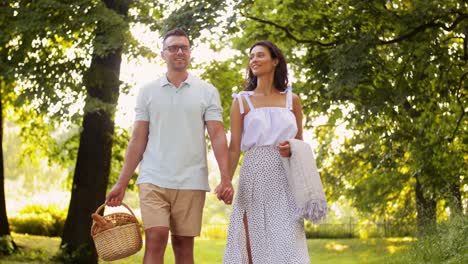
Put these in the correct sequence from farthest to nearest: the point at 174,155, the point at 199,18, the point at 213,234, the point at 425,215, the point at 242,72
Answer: the point at 213,234 < the point at 242,72 < the point at 425,215 < the point at 199,18 < the point at 174,155

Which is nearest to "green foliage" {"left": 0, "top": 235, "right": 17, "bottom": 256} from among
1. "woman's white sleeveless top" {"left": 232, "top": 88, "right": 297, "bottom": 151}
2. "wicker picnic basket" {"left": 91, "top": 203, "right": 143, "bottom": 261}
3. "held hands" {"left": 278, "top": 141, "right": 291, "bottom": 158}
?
"wicker picnic basket" {"left": 91, "top": 203, "right": 143, "bottom": 261}

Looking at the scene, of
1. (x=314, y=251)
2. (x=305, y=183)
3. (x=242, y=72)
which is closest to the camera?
(x=305, y=183)

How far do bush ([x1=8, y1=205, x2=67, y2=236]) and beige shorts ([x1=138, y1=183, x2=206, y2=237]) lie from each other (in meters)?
17.8

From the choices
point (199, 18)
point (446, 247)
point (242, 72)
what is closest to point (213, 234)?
point (242, 72)

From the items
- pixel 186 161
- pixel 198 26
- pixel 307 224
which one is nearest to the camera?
pixel 186 161

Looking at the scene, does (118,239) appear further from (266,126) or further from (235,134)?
(266,126)

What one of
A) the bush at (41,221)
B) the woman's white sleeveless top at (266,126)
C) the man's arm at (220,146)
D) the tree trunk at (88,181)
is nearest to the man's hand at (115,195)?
the man's arm at (220,146)

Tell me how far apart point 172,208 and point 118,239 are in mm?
489

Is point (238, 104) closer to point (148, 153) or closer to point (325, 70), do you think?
point (148, 153)

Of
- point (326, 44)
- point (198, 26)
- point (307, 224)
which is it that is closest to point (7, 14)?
point (198, 26)

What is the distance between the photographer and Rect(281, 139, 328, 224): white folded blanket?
6.35m

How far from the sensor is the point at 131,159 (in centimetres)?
633

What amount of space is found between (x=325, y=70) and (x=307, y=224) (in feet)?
49.6

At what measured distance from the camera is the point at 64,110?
14492 millimetres
